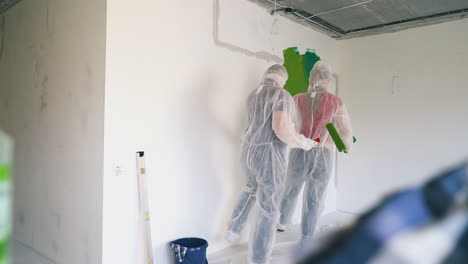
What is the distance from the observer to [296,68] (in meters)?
3.50

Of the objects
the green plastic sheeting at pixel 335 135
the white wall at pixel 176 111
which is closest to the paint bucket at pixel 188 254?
the white wall at pixel 176 111

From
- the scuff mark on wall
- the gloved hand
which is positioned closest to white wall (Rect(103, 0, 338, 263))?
the gloved hand

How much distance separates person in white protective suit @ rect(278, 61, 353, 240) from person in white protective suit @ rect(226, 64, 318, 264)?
0.38m

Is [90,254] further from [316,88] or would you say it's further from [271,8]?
[271,8]

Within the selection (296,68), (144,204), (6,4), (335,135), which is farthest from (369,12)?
(6,4)

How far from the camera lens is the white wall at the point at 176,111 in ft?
6.76

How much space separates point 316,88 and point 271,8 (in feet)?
3.16

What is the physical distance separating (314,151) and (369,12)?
1682 millimetres

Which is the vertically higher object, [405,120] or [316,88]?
[316,88]

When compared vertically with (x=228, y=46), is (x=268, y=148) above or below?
below

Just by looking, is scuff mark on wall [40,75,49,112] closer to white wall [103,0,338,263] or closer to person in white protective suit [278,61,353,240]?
white wall [103,0,338,263]

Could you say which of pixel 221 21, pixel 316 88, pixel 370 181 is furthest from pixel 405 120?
pixel 221 21

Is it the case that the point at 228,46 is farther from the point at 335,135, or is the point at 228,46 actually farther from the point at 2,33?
the point at 2,33

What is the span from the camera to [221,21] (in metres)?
2.68
